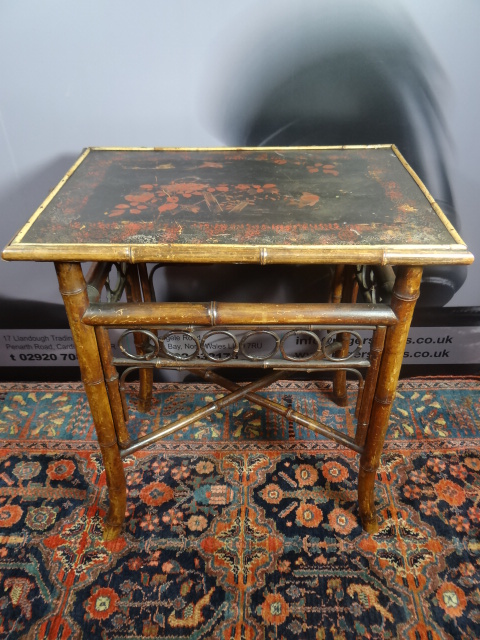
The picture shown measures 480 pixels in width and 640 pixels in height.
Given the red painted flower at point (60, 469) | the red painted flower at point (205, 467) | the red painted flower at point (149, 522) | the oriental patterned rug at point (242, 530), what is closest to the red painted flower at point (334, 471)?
the oriental patterned rug at point (242, 530)

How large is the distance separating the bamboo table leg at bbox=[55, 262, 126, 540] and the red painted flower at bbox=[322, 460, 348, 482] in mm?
852

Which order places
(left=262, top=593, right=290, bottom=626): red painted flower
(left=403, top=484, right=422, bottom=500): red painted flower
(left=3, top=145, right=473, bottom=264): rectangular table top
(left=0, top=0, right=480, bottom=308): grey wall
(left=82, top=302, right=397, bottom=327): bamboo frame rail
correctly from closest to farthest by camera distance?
(left=3, top=145, right=473, bottom=264): rectangular table top → (left=82, top=302, right=397, bottom=327): bamboo frame rail → (left=262, top=593, right=290, bottom=626): red painted flower → (left=0, top=0, right=480, bottom=308): grey wall → (left=403, top=484, right=422, bottom=500): red painted flower

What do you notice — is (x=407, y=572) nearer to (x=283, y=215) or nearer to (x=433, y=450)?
(x=433, y=450)

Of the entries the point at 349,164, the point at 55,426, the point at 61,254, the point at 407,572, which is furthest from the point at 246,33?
the point at 407,572

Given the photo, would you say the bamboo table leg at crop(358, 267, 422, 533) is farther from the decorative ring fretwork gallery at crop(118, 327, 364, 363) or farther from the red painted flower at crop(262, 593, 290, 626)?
the red painted flower at crop(262, 593, 290, 626)

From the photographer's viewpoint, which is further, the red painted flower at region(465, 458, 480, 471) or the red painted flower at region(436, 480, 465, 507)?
the red painted flower at region(465, 458, 480, 471)

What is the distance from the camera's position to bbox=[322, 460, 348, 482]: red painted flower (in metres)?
2.12

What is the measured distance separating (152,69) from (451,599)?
7.27ft

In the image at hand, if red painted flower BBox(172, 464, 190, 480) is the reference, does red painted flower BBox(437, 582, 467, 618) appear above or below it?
above

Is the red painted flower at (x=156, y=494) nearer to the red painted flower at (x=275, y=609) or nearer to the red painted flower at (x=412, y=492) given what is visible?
the red painted flower at (x=275, y=609)

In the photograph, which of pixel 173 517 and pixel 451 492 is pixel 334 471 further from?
pixel 173 517

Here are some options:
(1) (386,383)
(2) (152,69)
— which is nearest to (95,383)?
(1) (386,383)

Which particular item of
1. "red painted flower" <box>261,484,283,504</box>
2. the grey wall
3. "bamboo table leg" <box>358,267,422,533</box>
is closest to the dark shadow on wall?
the grey wall

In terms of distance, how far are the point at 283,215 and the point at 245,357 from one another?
1.50 feet
